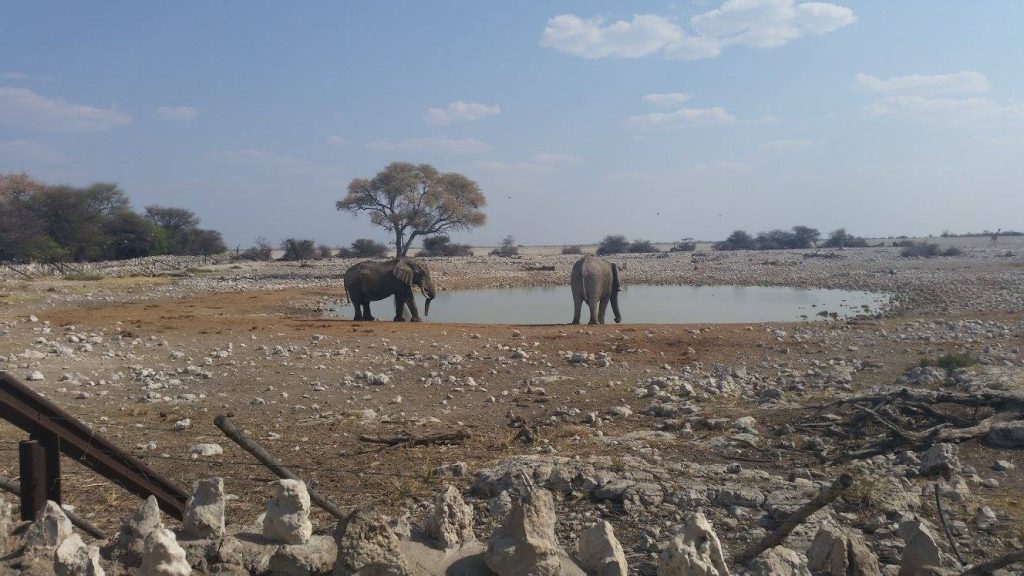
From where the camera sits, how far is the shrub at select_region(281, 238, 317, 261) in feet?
170

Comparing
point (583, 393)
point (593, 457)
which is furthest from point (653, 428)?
point (583, 393)

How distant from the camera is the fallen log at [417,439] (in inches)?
278

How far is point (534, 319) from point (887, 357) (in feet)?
35.5

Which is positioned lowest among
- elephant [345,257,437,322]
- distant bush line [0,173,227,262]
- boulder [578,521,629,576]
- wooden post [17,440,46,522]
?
boulder [578,521,629,576]

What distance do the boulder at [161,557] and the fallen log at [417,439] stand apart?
11.2 ft

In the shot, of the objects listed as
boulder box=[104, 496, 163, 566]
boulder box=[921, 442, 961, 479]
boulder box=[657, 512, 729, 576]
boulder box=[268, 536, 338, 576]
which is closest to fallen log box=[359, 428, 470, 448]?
boulder box=[268, 536, 338, 576]

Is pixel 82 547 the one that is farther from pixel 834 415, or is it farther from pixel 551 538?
pixel 834 415

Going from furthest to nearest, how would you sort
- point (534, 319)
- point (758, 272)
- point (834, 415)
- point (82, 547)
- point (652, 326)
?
point (758, 272), point (534, 319), point (652, 326), point (834, 415), point (82, 547)

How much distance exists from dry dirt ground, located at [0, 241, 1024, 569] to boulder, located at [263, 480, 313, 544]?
94 centimetres

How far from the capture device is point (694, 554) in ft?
12.0

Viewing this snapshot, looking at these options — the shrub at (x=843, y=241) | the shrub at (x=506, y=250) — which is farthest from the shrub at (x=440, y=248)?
the shrub at (x=843, y=241)

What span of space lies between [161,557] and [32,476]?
1.15m

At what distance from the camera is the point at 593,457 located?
6.51 meters

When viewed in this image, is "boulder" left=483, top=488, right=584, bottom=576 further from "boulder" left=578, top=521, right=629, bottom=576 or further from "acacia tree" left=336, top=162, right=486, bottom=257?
"acacia tree" left=336, top=162, right=486, bottom=257
